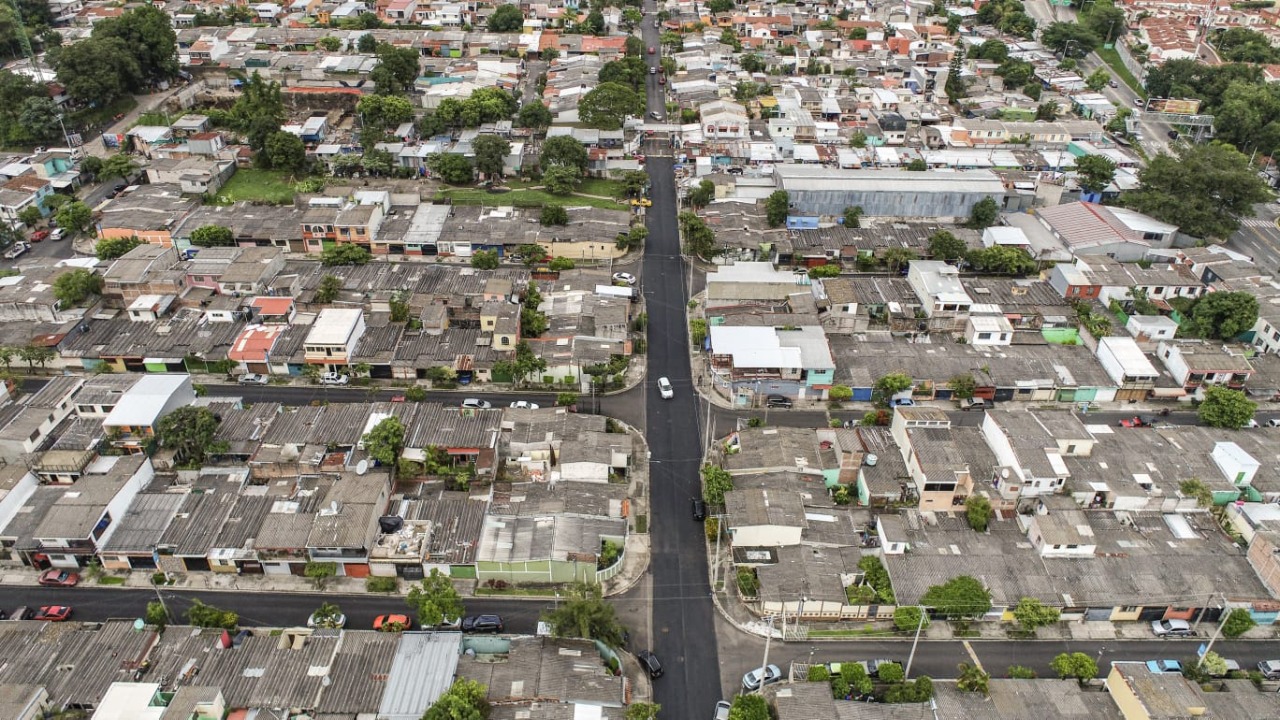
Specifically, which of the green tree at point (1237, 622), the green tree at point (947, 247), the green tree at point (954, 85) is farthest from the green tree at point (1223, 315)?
the green tree at point (954, 85)

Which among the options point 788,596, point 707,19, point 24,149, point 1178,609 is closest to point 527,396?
point 788,596

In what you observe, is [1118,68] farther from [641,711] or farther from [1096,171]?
[641,711]

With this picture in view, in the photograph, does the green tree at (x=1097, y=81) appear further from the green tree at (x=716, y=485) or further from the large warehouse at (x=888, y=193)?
the green tree at (x=716, y=485)

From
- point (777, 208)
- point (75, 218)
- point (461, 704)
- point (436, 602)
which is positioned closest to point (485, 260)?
point (777, 208)

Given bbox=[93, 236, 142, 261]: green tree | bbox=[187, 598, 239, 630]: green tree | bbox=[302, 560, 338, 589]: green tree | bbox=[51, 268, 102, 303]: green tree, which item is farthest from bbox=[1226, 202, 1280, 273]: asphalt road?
bbox=[93, 236, 142, 261]: green tree

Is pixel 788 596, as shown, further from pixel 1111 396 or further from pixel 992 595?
pixel 1111 396

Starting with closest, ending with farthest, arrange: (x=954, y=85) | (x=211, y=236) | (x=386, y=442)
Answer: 1. (x=386, y=442)
2. (x=211, y=236)
3. (x=954, y=85)
